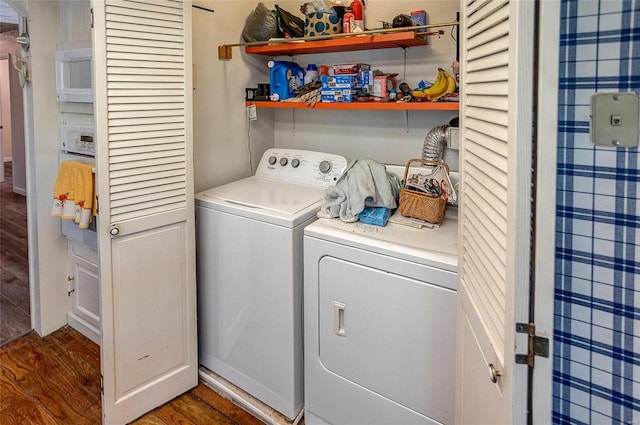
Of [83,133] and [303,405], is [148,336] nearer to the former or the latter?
[303,405]

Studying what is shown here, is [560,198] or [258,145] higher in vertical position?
[258,145]

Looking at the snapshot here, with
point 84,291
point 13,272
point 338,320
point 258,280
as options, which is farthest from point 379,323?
point 13,272

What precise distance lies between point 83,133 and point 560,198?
7.75 feet

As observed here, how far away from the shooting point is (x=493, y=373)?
→ 939mm

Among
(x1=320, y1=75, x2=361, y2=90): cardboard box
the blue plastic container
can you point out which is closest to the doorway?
the blue plastic container

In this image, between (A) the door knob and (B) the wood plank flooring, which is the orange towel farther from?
(A) the door knob

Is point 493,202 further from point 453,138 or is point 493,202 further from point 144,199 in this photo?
point 144,199

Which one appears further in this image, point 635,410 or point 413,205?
point 413,205

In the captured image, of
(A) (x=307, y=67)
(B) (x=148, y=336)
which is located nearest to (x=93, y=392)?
(B) (x=148, y=336)

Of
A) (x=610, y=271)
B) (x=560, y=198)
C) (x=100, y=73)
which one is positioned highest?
(x=100, y=73)

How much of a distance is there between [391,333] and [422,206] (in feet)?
1.72

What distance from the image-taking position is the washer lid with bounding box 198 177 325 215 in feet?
6.56

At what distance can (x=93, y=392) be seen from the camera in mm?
2215

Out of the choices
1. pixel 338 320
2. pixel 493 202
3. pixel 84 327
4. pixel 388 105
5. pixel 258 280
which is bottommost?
pixel 84 327
